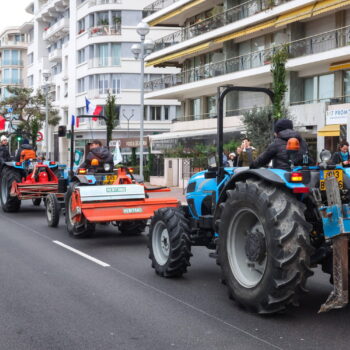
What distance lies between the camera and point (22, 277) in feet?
26.3

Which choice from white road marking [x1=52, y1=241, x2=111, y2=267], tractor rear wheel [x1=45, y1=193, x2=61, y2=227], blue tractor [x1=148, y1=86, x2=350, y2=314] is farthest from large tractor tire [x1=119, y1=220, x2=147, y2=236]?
blue tractor [x1=148, y1=86, x2=350, y2=314]

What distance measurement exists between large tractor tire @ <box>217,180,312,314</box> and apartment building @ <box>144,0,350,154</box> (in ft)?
70.0

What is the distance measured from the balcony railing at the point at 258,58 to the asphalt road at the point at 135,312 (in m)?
16.7

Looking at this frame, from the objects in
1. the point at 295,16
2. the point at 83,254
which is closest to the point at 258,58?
the point at 295,16

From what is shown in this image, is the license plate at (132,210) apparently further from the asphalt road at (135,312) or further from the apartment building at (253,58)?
the apartment building at (253,58)

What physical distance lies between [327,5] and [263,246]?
79.3 feet

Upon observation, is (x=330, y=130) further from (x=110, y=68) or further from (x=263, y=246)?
(x=110, y=68)

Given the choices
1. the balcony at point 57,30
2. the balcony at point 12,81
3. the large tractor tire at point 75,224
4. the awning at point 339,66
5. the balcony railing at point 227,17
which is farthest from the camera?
the balcony at point 12,81

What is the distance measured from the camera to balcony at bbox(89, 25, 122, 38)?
5656 centimetres

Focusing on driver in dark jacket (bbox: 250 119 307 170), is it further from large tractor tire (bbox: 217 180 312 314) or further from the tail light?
the tail light

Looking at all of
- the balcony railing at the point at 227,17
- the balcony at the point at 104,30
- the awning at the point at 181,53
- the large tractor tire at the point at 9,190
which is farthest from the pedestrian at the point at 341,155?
the balcony at the point at 104,30

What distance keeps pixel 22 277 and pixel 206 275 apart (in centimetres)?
234

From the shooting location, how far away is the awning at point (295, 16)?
95.6ft

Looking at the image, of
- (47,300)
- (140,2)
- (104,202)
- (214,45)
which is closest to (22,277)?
(47,300)
